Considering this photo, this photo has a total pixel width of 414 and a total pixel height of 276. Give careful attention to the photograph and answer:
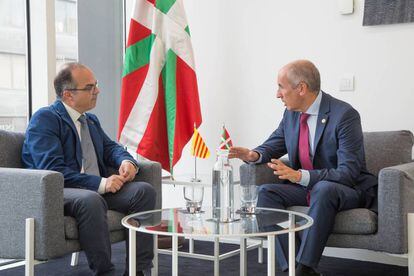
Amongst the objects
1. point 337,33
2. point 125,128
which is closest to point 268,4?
point 337,33

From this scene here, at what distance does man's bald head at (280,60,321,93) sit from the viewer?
312 centimetres

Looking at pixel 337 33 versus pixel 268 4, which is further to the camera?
pixel 268 4

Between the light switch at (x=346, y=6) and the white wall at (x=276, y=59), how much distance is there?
33 mm

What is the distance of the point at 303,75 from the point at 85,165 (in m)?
1.19

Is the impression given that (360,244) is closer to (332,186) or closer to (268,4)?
(332,186)

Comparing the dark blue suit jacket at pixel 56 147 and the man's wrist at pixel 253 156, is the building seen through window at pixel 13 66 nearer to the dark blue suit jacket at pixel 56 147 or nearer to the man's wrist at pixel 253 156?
the dark blue suit jacket at pixel 56 147

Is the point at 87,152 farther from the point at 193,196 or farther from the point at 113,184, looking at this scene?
the point at 193,196

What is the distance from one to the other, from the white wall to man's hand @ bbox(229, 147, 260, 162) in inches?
32.2

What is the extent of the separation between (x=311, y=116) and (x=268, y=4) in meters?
1.15

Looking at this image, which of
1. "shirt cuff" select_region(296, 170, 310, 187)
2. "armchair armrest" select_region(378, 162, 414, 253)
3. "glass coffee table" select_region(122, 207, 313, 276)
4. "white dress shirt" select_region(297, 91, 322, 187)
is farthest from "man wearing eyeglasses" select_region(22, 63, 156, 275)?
"armchair armrest" select_region(378, 162, 414, 253)

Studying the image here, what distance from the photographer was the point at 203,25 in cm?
435

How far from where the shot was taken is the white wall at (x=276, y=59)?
359cm

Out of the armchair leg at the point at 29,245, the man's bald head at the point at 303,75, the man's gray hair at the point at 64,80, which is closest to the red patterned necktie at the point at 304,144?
the man's bald head at the point at 303,75

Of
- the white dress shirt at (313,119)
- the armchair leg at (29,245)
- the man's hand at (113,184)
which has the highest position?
the white dress shirt at (313,119)
